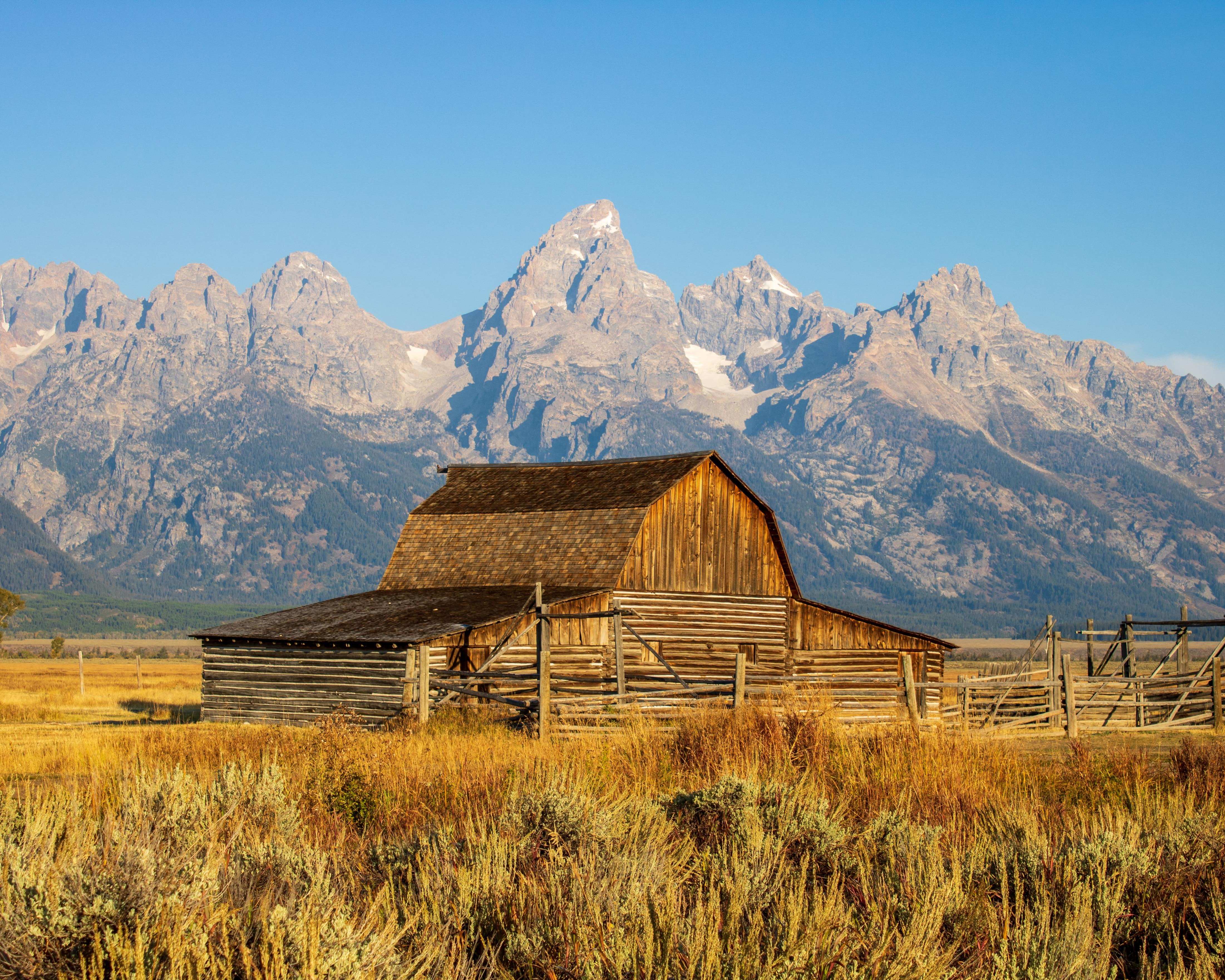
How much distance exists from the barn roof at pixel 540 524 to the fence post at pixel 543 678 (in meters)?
8.25

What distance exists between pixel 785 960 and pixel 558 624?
2311cm

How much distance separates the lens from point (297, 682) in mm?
26672

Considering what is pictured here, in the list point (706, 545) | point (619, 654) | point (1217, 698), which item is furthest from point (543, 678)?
point (1217, 698)

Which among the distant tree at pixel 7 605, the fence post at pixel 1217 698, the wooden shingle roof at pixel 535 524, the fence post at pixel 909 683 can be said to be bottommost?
the fence post at pixel 1217 698

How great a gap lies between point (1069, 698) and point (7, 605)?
199 feet

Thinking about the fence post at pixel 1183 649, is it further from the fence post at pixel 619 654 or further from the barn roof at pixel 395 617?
the barn roof at pixel 395 617

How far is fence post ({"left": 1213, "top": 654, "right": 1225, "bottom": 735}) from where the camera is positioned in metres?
25.4

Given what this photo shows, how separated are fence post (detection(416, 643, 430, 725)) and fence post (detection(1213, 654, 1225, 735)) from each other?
16722mm

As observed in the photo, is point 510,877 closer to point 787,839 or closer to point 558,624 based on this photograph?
point 787,839

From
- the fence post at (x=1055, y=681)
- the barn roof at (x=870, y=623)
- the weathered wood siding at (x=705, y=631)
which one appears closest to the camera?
the fence post at (x=1055, y=681)

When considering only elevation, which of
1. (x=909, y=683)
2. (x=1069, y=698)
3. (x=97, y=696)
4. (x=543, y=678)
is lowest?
(x=97, y=696)

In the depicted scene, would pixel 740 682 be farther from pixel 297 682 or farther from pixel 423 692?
pixel 297 682

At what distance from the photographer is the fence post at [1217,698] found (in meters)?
25.4

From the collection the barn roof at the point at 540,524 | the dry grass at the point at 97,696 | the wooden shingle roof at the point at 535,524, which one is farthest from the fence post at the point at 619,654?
the dry grass at the point at 97,696
